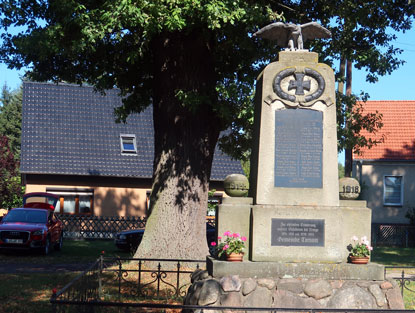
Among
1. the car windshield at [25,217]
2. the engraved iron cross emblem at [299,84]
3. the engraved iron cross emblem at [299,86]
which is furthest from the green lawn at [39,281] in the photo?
the engraved iron cross emblem at [299,84]

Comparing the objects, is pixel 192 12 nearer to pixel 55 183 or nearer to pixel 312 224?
pixel 312 224

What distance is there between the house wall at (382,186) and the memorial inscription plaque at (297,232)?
25.2 meters

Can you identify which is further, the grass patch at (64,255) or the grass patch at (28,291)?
the grass patch at (64,255)

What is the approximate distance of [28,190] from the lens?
3250 cm

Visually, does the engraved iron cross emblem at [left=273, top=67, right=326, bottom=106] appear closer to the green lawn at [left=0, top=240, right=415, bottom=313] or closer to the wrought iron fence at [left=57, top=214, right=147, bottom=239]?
the green lawn at [left=0, top=240, right=415, bottom=313]

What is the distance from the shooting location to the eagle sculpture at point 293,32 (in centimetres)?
1045

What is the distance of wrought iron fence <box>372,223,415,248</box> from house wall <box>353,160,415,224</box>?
121 cm

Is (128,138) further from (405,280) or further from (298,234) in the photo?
(298,234)

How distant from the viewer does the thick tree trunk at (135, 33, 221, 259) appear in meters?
15.0

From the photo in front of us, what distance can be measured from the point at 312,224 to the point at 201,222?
5.93m

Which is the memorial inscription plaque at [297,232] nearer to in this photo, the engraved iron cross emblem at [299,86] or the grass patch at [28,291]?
the engraved iron cross emblem at [299,86]

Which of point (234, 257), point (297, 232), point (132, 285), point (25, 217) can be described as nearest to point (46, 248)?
point (25, 217)

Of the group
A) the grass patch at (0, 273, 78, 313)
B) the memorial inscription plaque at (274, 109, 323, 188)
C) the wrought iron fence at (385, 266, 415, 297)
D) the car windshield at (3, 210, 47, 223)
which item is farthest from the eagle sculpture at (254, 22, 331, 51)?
the car windshield at (3, 210, 47, 223)

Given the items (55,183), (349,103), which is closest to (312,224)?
(349,103)
